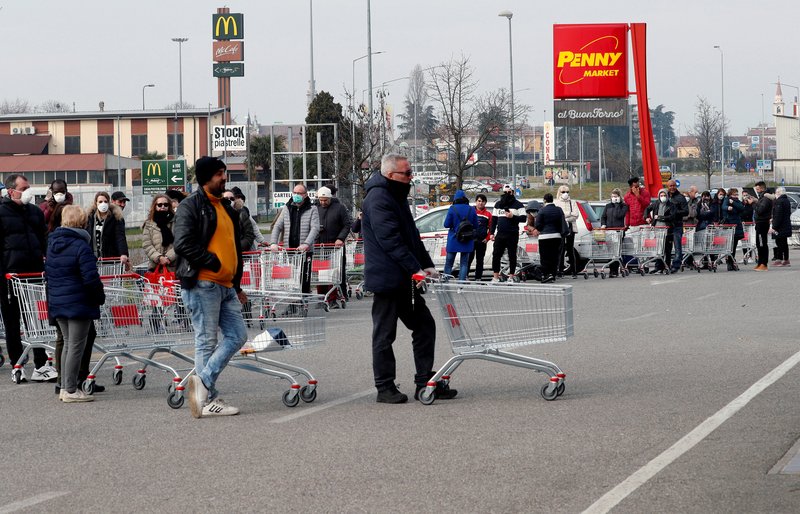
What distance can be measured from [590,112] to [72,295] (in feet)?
124

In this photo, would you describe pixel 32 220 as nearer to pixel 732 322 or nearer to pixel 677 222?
pixel 732 322

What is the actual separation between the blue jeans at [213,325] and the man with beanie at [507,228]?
51.1 ft

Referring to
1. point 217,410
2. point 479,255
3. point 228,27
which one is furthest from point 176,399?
point 228,27

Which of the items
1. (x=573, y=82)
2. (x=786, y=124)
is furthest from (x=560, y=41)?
(x=786, y=124)

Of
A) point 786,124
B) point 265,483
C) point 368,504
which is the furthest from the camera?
point 786,124

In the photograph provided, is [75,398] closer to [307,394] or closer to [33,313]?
[33,313]

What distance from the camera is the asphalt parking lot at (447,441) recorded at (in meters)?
6.76

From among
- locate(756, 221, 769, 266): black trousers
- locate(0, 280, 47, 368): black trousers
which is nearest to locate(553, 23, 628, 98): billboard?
locate(756, 221, 769, 266): black trousers

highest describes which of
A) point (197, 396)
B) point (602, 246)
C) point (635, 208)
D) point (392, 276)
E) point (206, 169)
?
point (206, 169)

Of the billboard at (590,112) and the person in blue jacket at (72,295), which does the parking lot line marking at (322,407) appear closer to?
the person in blue jacket at (72,295)

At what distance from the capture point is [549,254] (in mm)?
25781

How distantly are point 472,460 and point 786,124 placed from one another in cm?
11920

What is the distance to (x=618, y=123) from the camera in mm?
47250

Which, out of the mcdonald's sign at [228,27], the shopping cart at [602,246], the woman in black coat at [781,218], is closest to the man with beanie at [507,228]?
the shopping cart at [602,246]
